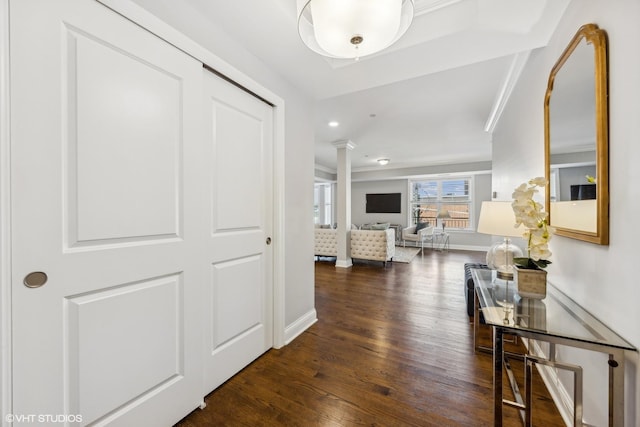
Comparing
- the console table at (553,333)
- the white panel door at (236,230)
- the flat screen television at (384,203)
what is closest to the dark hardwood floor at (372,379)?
the white panel door at (236,230)

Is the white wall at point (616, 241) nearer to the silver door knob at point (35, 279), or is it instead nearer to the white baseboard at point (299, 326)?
the white baseboard at point (299, 326)

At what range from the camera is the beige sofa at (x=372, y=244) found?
5.16 metres

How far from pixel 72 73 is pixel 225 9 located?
92 cm

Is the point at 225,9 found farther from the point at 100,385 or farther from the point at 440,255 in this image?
the point at 440,255

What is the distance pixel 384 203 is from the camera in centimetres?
859

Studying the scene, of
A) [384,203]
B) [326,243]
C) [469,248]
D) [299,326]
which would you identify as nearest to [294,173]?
[299,326]

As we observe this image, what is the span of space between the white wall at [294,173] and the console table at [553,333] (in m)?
1.49

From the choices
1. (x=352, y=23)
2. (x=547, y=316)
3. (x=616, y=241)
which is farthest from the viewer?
(x=547, y=316)

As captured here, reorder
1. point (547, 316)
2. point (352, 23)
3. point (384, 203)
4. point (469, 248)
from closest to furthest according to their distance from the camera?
point (352, 23) → point (547, 316) → point (469, 248) → point (384, 203)

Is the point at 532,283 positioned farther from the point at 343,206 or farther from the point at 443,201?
the point at 443,201

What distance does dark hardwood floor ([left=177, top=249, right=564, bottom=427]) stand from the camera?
1.41 meters

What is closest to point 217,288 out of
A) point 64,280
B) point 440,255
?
point 64,280

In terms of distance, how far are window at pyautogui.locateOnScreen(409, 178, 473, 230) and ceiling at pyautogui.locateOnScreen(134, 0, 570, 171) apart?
4.11 meters

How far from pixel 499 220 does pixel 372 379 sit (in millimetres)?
1416
